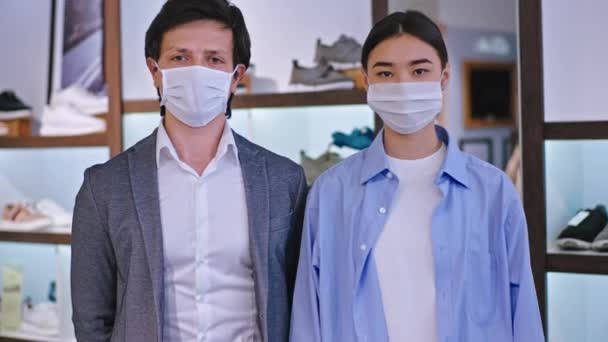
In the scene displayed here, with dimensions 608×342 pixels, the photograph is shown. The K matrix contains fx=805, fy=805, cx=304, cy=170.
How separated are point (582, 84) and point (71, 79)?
2.36 m

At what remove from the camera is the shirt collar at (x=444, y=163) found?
1738 millimetres

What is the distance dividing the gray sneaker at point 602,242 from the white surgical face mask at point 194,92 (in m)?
1.30

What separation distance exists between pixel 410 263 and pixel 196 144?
1.82 feet

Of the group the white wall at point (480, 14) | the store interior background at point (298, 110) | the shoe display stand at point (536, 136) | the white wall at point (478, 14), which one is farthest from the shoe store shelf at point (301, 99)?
the white wall at point (480, 14)

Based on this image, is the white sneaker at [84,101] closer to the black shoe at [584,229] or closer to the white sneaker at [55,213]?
the white sneaker at [55,213]

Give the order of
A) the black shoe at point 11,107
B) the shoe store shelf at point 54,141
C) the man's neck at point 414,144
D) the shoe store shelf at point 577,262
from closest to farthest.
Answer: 1. the man's neck at point 414,144
2. the shoe store shelf at point 577,262
3. the shoe store shelf at point 54,141
4. the black shoe at point 11,107

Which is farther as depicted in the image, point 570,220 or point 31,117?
point 31,117

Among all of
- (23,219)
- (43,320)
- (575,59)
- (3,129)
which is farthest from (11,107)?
(575,59)

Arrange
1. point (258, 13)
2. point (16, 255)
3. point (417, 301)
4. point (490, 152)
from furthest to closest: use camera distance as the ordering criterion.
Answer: point (490, 152), point (16, 255), point (258, 13), point (417, 301)

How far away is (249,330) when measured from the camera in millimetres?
1808

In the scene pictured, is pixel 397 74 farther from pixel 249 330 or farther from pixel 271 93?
pixel 271 93

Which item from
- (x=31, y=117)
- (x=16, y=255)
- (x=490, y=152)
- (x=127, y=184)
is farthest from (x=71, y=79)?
(x=490, y=152)

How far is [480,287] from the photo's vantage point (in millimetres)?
1718

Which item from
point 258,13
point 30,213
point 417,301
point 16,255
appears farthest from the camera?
point 16,255
